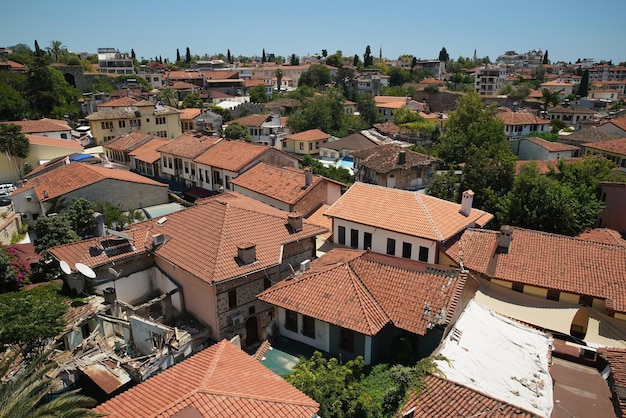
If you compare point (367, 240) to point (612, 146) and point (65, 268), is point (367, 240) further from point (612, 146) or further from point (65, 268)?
point (612, 146)

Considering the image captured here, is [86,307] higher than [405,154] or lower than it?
lower

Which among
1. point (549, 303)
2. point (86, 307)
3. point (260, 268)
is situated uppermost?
point (260, 268)

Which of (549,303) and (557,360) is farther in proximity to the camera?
(549,303)

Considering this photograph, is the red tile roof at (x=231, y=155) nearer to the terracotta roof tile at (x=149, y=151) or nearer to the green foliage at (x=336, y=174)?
the terracotta roof tile at (x=149, y=151)

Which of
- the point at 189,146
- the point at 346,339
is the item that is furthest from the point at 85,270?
the point at 189,146

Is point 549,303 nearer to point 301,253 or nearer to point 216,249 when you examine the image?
point 301,253

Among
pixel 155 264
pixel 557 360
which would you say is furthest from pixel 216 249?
pixel 557 360

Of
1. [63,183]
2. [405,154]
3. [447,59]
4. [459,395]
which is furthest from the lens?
[447,59]

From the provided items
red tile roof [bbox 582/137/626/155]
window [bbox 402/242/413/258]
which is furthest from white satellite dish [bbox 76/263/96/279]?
red tile roof [bbox 582/137/626/155]
